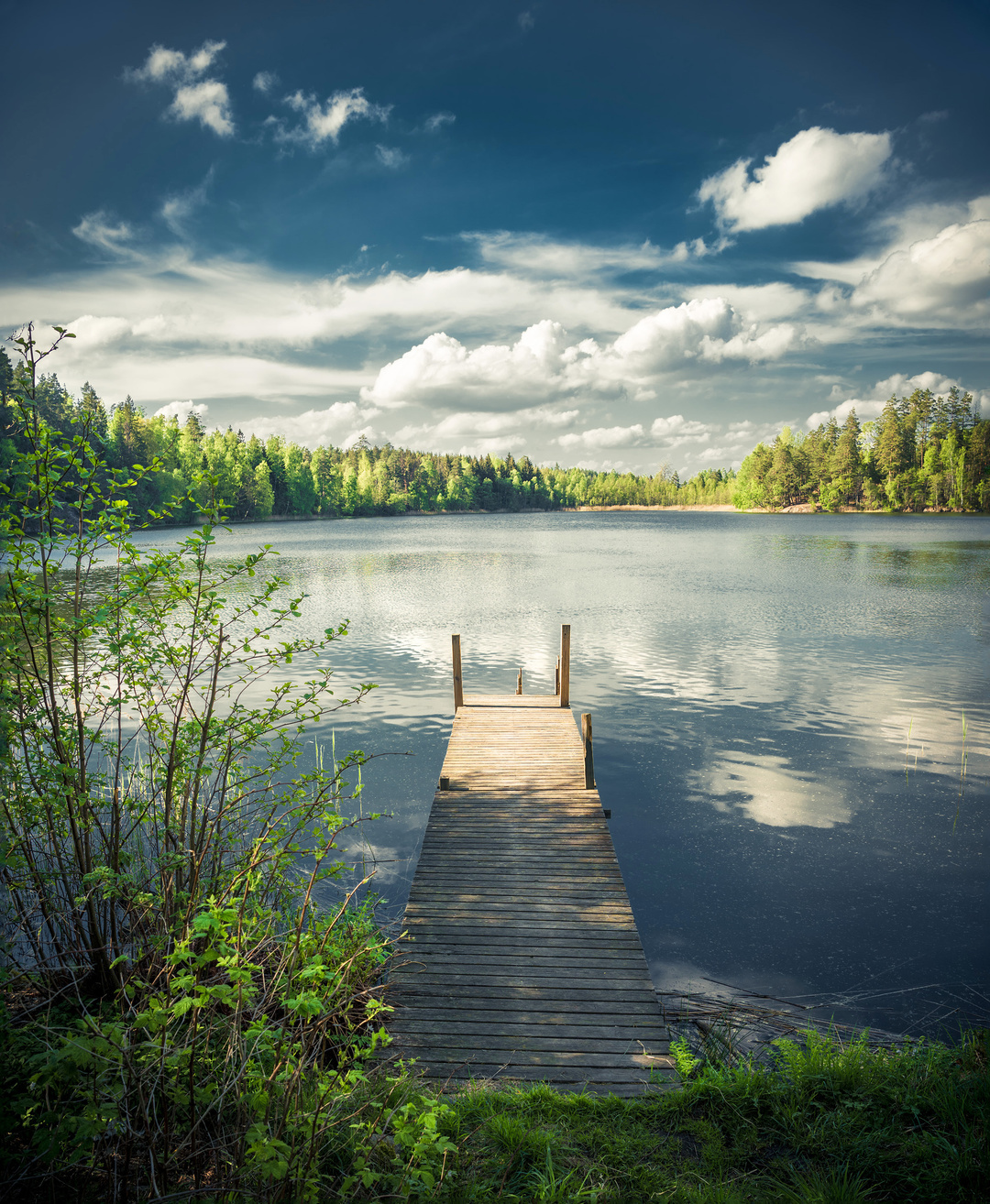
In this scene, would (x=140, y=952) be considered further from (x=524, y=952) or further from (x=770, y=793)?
(x=770, y=793)

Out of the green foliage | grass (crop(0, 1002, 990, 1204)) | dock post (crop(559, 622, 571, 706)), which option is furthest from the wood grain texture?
dock post (crop(559, 622, 571, 706))

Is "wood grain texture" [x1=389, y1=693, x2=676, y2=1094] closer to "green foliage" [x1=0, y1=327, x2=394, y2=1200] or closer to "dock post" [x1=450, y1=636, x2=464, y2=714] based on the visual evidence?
"green foliage" [x1=0, y1=327, x2=394, y2=1200]

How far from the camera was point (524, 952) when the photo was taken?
21.9 ft

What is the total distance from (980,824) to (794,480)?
5762 inches

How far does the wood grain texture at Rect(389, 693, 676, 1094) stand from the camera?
5312mm

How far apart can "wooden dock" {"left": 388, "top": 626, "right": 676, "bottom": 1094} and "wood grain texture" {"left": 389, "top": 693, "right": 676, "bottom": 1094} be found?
13 millimetres

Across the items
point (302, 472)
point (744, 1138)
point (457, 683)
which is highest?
point (302, 472)

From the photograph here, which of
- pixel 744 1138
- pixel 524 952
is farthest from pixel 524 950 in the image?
pixel 744 1138

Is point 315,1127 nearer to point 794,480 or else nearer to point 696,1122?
point 696,1122

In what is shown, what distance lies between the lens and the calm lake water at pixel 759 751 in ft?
27.0

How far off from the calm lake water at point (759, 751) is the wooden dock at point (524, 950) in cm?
124

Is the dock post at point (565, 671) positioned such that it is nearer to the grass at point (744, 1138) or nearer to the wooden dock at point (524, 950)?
the wooden dock at point (524, 950)

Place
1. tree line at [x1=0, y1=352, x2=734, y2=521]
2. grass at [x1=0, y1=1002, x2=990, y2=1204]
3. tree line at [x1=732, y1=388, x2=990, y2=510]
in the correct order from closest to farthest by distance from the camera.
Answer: grass at [x1=0, y1=1002, x2=990, y2=1204]
tree line at [x1=0, y1=352, x2=734, y2=521]
tree line at [x1=732, y1=388, x2=990, y2=510]

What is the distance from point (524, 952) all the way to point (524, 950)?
3 cm
